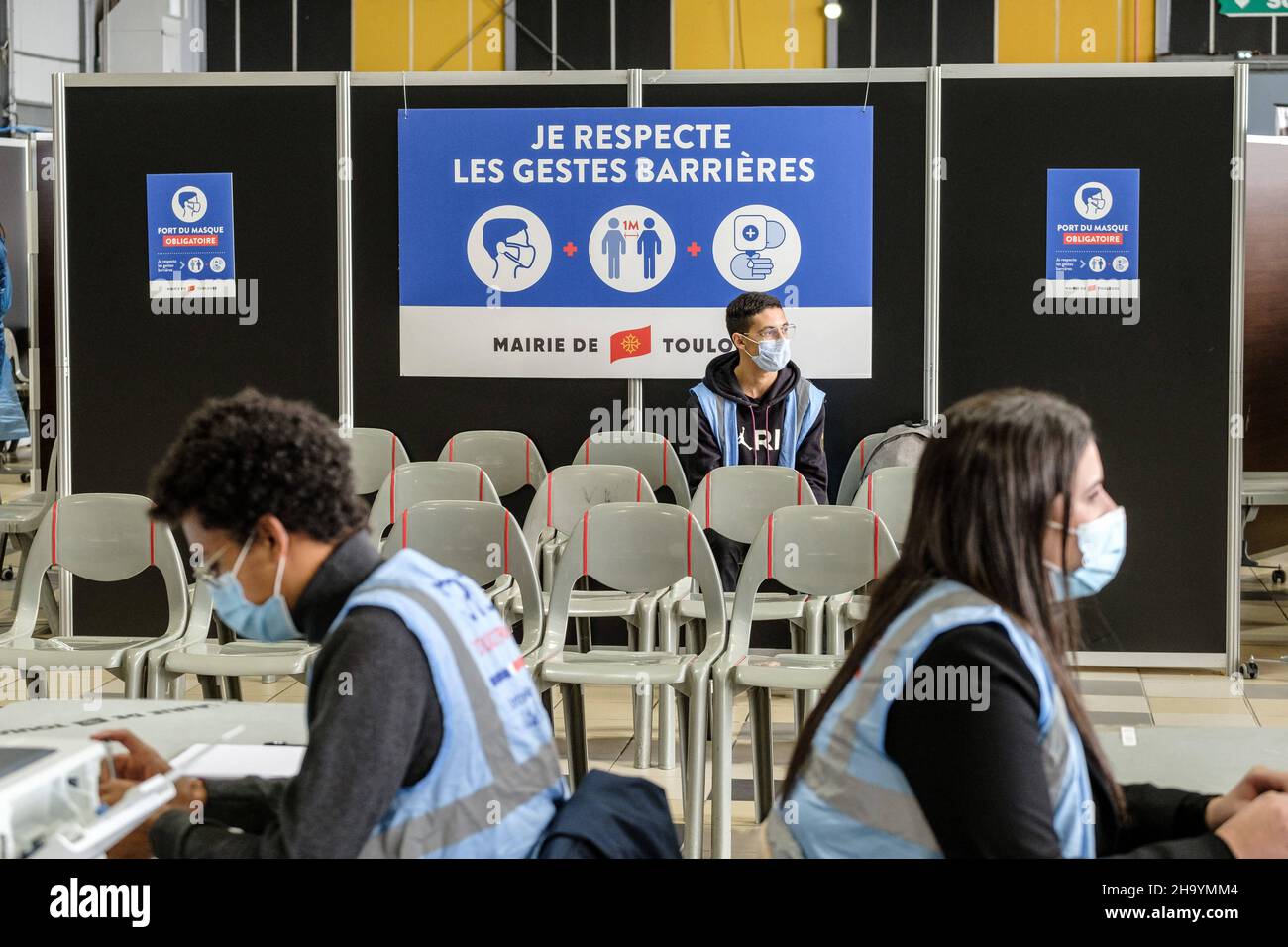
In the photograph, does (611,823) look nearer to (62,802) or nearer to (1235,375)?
(62,802)

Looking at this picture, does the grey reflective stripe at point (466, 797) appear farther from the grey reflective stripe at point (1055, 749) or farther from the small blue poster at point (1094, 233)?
the small blue poster at point (1094, 233)

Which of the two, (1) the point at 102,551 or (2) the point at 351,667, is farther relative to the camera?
(1) the point at 102,551

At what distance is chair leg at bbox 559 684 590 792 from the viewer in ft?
12.4

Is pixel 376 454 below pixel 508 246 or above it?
below

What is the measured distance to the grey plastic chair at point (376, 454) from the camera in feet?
19.4

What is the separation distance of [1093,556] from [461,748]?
849 millimetres

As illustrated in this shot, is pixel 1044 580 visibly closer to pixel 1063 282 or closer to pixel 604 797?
pixel 604 797

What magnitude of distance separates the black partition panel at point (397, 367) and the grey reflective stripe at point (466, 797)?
431cm

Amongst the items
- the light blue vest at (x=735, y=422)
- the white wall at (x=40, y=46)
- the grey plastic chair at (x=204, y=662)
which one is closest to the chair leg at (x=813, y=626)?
the light blue vest at (x=735, y=422)

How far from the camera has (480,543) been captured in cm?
414

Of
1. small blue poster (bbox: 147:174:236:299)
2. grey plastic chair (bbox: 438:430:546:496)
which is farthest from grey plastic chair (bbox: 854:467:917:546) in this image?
small blue poster (bbox: 147:174:236:299)

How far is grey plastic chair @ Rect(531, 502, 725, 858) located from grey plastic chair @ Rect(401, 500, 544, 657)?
0.28 ft

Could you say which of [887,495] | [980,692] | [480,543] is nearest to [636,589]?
[480,543]
